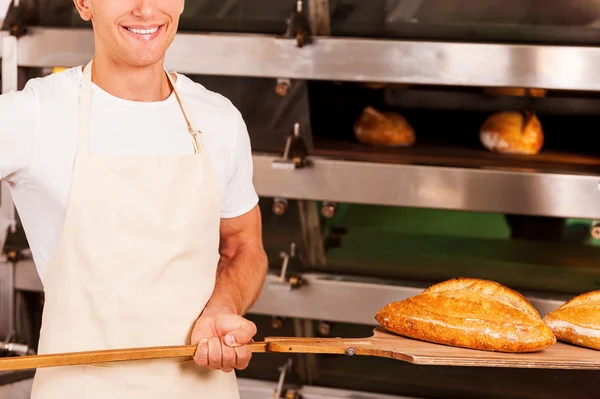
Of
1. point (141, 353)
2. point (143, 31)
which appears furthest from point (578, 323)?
point (143, 31)

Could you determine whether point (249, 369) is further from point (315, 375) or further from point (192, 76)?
point (192, 76)

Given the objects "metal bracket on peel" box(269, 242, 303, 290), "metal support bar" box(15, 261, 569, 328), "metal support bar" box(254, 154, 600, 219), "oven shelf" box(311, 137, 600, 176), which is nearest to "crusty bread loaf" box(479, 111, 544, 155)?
"oven shelf" box(311, 137, 600, 176)

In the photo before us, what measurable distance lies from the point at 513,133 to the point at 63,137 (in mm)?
1502

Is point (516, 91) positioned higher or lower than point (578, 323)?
higher

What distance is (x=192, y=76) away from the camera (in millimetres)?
2682

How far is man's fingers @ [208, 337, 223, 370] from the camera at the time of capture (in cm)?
135

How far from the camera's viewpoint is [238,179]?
1.61 meters

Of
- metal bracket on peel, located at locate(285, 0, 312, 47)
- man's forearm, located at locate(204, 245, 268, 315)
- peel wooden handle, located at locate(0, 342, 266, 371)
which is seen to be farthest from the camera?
metal bracket on peel, located at locate(285, 0, 312, 47)

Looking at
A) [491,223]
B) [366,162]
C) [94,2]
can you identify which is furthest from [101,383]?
[491,223]

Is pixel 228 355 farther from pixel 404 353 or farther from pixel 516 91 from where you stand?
pixel 516 91

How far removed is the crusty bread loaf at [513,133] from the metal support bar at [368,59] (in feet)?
0.76

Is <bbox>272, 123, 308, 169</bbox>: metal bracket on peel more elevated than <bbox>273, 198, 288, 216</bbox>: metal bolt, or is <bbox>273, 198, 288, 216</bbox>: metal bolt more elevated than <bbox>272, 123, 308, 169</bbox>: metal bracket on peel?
<bbox>272, 123, 308, 169</bbox>: metal bracket on peel

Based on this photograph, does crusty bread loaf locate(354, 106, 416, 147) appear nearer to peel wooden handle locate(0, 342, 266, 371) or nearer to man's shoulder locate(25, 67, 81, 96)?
man's shoulder locate(25, 67, 81, 96)

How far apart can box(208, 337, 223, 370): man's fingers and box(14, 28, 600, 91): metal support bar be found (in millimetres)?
1209
